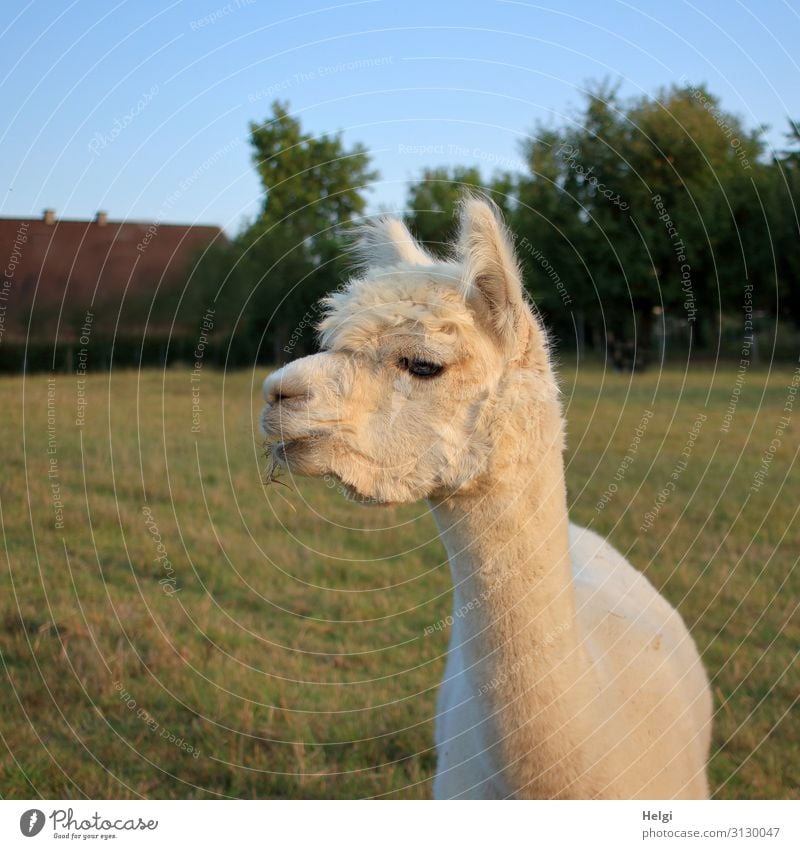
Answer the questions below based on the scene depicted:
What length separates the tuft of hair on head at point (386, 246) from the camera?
3609mm

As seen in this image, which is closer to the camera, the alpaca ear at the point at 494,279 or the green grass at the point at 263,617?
the alpaca ear at the point at 494,279

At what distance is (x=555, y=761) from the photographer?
2.92 metres

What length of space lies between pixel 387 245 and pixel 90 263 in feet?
12.5

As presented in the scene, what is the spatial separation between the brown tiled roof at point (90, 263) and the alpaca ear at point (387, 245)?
257 centimetres

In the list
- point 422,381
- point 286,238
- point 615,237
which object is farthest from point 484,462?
point 615,237

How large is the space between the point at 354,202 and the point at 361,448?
3.56 metres

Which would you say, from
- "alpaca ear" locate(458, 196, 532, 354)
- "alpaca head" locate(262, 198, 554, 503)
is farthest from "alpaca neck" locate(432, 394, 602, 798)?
"alpaca ear" locate(458, 196, 532, 354)

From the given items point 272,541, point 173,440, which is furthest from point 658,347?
point 272,541

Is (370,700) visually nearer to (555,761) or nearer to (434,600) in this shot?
(434,600)

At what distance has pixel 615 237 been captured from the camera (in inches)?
897

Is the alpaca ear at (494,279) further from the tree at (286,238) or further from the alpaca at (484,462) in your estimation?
the tree at (286,238)

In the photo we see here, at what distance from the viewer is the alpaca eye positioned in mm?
2934
